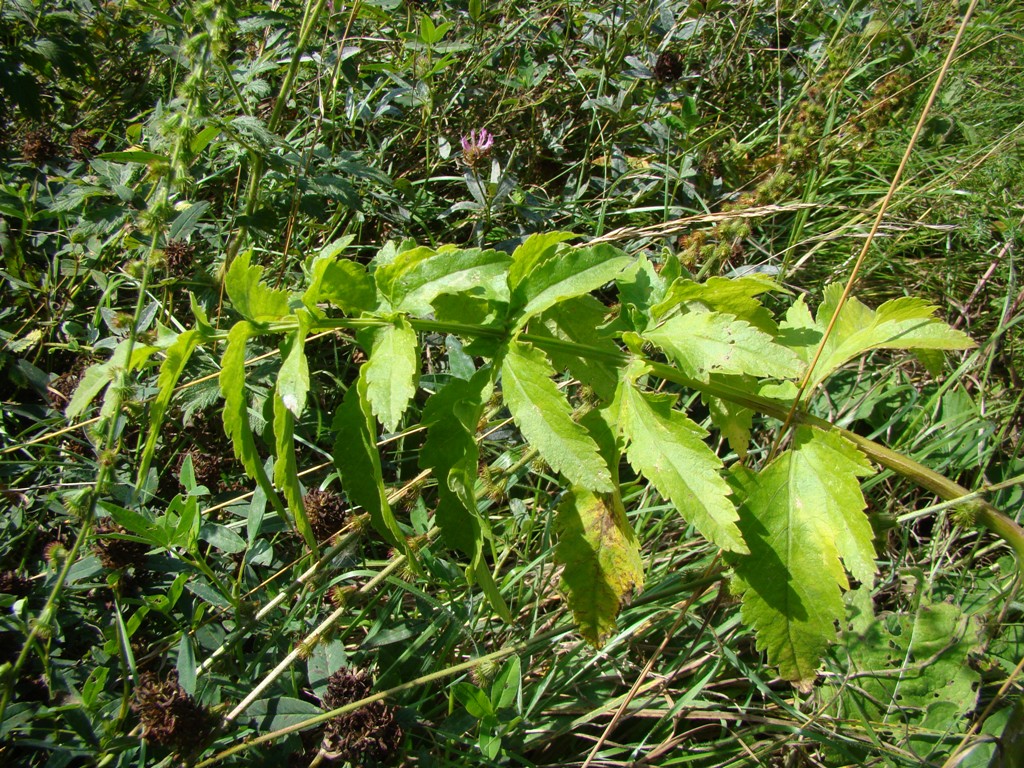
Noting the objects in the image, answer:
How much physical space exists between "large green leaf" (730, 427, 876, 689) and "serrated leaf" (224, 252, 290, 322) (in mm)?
981

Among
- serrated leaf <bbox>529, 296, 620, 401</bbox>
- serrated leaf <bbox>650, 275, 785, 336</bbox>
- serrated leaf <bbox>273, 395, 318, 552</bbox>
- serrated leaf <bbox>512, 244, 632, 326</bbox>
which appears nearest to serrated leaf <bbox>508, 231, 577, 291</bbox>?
serrated leaf <bbox>512, 244, 632, 326</bbox>

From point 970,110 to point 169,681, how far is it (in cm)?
372

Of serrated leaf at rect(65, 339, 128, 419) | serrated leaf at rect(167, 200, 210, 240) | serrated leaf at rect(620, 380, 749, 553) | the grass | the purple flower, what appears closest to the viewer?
serrated leaf at rect(620, 380, 749, 553)


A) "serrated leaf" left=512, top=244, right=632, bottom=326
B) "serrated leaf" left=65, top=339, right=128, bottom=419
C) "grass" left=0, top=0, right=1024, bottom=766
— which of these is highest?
"serrated leaf" left=512, top=244, right=632, bottom=326

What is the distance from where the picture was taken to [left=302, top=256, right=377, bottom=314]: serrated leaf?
4.69 ft

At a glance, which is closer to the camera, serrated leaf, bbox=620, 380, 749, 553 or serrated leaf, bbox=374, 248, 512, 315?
serrated leaf, bbox=620, 380, 749, 553

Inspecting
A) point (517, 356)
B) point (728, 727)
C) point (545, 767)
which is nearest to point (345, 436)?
point (517, 356)

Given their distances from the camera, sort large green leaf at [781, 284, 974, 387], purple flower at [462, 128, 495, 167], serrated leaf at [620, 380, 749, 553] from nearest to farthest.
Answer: serrated leaf at [620, 380, 749, 553], large green leaf at [781, 284, 974, 387], purple flower at [462, 128, 495, 167]

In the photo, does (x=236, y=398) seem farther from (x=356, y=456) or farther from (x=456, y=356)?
(x=456, y=356)

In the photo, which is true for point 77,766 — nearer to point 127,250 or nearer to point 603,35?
point 127,250

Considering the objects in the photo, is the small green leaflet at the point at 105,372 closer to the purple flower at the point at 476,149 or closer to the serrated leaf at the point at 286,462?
the serrated leaf at the point at 286,462

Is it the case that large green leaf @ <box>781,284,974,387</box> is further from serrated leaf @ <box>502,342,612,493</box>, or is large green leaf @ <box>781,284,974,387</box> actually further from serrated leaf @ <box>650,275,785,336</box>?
serrated leaf @ <box>502,342,612,493</box>

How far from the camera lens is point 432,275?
1486 millimetres

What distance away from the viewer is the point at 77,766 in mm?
1826
